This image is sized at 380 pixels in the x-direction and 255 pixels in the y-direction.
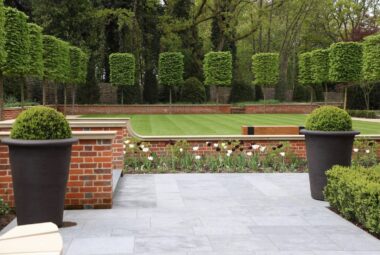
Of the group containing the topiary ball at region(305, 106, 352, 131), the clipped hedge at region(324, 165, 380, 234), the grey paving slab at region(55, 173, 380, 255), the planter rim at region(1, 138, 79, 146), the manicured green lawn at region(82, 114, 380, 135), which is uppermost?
the topiary ball at region(305, 106, 352, 131)

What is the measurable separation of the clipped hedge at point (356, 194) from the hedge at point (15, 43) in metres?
16.7

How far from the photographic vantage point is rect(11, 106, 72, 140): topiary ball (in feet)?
18.8

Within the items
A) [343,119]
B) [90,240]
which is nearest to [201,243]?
[90,240]

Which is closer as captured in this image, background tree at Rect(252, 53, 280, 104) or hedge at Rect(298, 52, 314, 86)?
background tree at Rect(252, 53, 280, 104)

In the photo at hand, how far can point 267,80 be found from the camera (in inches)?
1455

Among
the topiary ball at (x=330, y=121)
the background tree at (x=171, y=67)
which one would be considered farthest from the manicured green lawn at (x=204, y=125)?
the background tree at (x=171, y=67)

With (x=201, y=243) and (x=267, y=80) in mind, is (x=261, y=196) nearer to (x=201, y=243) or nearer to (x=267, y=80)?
(x=201, y=243)

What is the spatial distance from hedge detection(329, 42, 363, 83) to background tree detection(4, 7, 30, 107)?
18.7 meters

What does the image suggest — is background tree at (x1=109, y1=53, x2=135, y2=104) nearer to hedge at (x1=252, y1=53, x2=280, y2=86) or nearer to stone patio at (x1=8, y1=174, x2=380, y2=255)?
hedge at (x1=252, y1=53, x2=280, y2=86)

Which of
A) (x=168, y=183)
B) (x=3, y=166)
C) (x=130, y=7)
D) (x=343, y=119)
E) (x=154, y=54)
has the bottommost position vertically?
(x=168, y=183)

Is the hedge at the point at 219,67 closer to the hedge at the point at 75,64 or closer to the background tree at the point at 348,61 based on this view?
the background tree at the point at 348,61

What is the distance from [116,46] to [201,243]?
35.6 meters

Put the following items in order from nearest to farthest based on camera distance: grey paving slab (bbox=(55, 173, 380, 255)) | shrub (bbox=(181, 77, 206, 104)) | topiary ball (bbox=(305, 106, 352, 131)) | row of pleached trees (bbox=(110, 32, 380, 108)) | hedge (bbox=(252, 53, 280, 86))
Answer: grey paving slab (bbox=(55, 173, 380, 255)) → topiary ball (bbox=(305, 106, 352, 131)) → row of pleached trees (bbox=(110, 32, 380, 108)) → hedge (bbox=(252, 53, 280, 86)) → shrub (bbox=(181, 77, 206, 104))

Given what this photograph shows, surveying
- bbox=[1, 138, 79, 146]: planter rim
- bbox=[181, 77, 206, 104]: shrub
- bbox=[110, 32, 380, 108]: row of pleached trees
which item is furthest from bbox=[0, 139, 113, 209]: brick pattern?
bbox=[181, 77, 206, 104]: shrub
